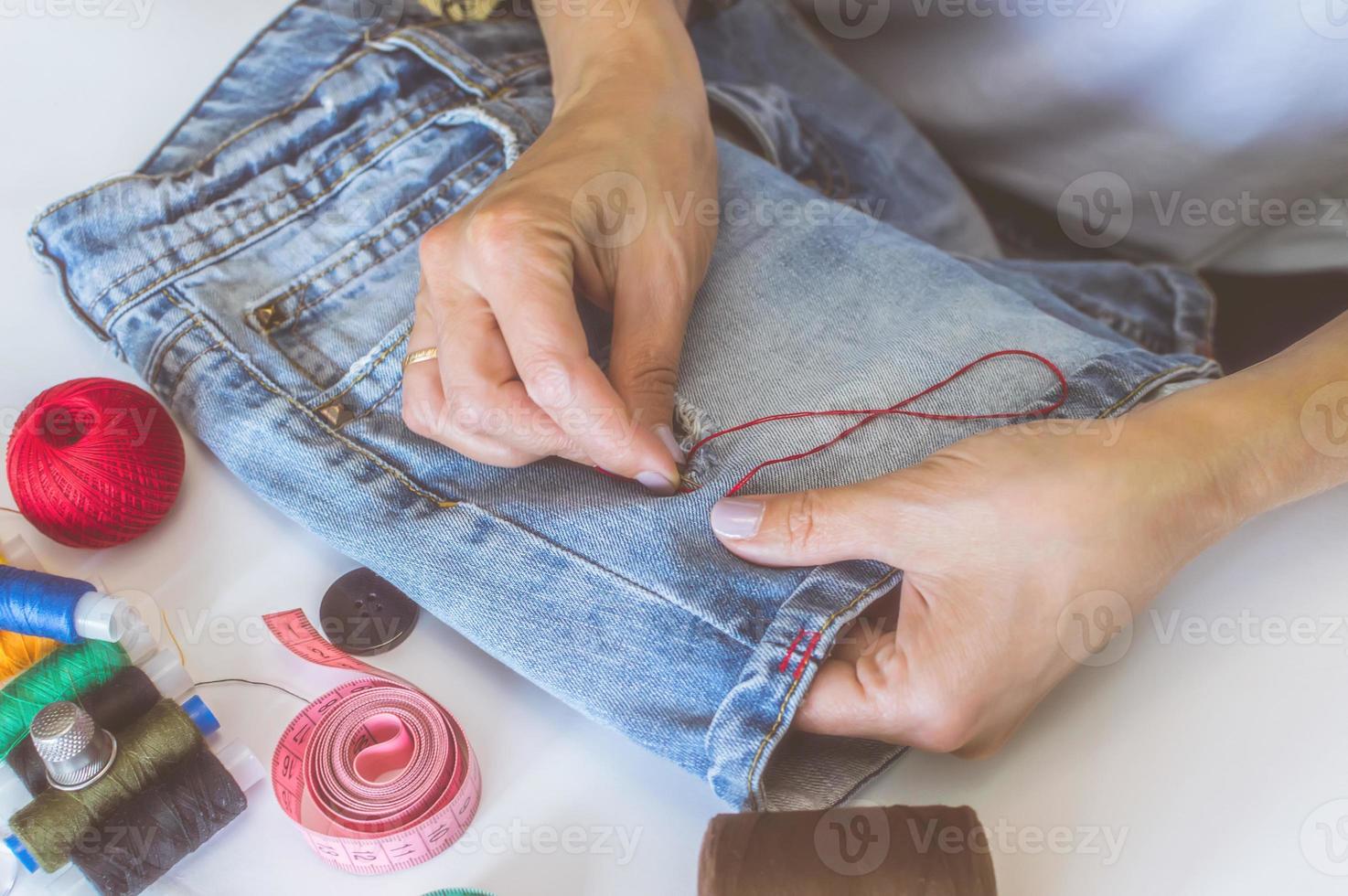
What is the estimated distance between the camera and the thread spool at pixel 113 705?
2.97ft

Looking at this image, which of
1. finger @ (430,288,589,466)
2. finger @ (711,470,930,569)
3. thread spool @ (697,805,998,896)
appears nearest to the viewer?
thread spool @ (697,805,998,896)

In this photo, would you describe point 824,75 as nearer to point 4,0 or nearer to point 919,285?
point 919,285

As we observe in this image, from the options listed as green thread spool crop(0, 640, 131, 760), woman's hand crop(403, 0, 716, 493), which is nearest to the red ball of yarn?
green thread spool crop(0, 640, 131, 760)

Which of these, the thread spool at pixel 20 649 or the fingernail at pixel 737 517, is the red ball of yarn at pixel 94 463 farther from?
the fingernail at pixel 737 517

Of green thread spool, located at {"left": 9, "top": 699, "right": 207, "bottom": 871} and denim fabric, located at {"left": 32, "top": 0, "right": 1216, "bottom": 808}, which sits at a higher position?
denim fabric, located at {"left": 32, "top": 0, "right": 1216, "bottom": 808}

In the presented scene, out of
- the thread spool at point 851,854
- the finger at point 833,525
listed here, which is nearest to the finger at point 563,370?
the finger at point 833,525

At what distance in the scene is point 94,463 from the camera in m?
1.04

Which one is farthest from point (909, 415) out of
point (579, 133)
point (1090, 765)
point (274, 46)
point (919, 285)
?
point (274, 46)

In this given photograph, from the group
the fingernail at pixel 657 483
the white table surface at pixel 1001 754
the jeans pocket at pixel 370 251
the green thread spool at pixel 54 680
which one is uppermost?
the jeans pocket at pixel 370 251

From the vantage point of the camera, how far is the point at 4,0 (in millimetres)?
1517

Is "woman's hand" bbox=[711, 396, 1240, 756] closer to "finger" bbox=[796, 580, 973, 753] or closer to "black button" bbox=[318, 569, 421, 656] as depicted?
"finger" bbox=[796, 580, 973, 753]

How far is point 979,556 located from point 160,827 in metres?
0.76

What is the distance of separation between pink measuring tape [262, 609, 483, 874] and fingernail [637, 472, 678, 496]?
29 centimetres

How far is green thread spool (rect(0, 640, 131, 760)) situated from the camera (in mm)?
925
